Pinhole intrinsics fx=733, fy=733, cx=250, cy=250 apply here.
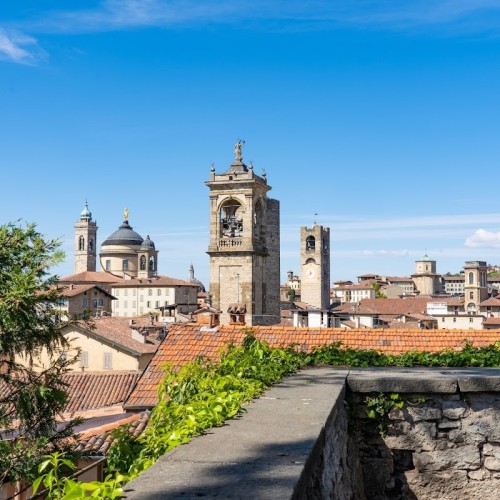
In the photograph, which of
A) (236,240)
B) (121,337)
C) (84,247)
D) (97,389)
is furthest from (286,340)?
(84,247)

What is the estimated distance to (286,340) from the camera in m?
12.6

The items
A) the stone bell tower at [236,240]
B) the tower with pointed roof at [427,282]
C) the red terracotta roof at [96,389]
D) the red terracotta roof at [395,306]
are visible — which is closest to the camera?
the red terracotta roof at [96,389]

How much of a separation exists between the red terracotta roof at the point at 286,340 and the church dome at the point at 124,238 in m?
124

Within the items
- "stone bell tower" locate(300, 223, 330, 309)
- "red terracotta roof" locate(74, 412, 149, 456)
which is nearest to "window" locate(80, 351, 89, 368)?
"red terracotta roof" locate(74, 412, 149, 456)

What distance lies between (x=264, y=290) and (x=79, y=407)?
26454 mm

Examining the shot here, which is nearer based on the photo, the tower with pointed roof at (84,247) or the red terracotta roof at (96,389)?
the red terracotta roof at (96,389)

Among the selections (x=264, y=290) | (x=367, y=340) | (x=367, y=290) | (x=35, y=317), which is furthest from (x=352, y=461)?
(x=367, y=290)

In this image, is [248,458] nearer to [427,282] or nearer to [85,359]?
[85,359]

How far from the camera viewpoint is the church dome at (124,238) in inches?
5359

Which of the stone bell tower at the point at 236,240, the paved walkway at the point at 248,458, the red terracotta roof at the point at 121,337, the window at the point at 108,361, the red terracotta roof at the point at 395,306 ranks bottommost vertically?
the window at the point at 108,361

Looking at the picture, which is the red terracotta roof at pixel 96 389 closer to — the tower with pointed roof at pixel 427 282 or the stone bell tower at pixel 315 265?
the stone bell tower at pixel 315 265

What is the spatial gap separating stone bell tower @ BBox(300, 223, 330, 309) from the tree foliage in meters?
90.3

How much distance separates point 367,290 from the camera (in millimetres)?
168375

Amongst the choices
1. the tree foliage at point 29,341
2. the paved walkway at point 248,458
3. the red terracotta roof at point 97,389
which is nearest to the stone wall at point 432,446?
the paved walkway at point 248,458
